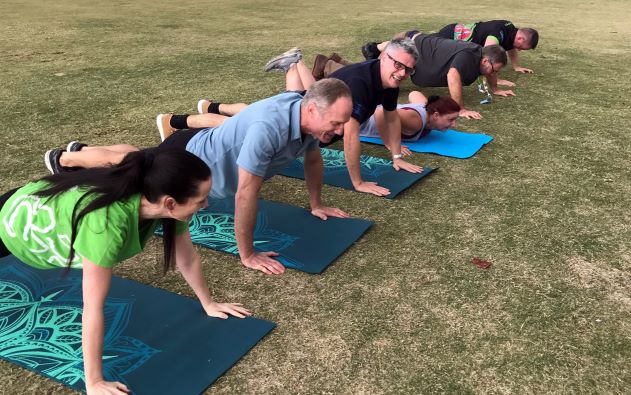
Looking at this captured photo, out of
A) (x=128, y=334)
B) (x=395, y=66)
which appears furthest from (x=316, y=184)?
(x=128, y=334)

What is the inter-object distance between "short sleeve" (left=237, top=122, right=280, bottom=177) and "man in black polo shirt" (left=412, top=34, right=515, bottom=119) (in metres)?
3.36

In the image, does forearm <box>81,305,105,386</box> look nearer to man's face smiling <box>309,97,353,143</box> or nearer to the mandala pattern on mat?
the mandala pattern on mat

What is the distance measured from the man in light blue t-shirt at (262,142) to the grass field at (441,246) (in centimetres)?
30

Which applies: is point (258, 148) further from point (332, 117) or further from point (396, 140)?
point (396, 140)

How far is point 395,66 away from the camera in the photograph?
380 cm

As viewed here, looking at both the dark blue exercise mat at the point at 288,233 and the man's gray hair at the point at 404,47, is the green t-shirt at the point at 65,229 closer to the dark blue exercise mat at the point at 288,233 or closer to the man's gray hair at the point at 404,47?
the dark blue exercise mat at the point at 288,233

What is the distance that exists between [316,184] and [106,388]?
1779mm

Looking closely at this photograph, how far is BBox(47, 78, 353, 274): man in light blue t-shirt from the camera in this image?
268 cm

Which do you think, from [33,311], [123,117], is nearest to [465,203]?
[33,311]

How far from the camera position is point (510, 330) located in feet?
7.98

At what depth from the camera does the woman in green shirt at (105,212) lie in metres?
1.83

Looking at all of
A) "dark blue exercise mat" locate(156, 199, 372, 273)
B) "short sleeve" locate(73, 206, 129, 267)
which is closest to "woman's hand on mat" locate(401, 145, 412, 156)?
"dark blue exercise mat" locate(156, 199, 372, 273)

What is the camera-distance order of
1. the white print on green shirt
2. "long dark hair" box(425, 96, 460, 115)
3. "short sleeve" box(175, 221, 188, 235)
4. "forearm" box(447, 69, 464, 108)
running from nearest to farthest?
the white print on green shirt
"short sleeve" box(175, 221, 188, 235)
"long dark hair" box(425, 96, 460, 115)
"forearm" box(447, 69, 464, 108)

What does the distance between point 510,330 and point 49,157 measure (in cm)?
287
